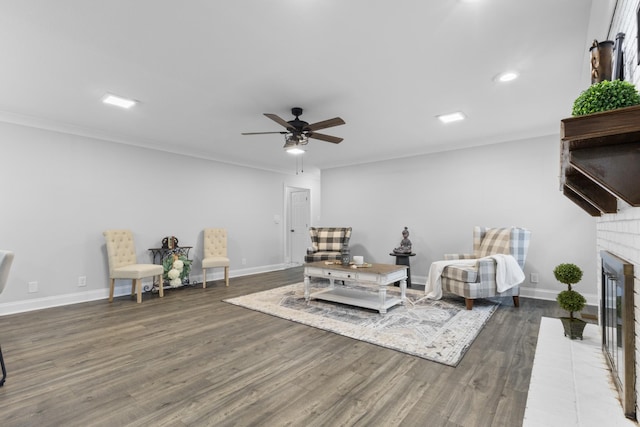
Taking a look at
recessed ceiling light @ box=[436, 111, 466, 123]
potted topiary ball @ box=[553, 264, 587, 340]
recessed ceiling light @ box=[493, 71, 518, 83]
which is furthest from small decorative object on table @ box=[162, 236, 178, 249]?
potted topiary ball @ box=[553, 264, 587, 340]

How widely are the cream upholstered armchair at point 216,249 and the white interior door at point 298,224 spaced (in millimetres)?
2366

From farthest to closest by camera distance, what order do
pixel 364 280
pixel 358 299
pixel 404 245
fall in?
pixel 404 245, pixel 358 299, pixel 364 280

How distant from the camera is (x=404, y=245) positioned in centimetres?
545

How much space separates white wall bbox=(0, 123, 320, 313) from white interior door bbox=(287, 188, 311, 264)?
6.23 ft

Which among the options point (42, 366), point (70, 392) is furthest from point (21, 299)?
point (70, 392)

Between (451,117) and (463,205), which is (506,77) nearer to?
(451,117)

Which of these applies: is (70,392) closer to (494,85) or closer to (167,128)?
(167,128)

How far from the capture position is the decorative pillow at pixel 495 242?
4.18 metres

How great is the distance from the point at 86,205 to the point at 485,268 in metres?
5.47

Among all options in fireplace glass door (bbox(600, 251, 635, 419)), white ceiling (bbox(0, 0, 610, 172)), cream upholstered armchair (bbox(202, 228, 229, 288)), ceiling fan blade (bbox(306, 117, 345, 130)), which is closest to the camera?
fireplace glass door (bbox(600, 251, 635, 419))

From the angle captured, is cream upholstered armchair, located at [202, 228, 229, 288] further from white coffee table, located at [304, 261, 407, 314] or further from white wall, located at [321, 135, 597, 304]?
white wall, located at [321, 135, 597, 304]

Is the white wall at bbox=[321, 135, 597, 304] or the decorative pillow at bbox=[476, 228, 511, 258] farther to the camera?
the white wall at bbox=[321, 135, 597, 304]

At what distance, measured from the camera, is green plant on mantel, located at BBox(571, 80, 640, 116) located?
1188mm

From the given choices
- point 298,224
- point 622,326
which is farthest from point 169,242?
point 622,326
